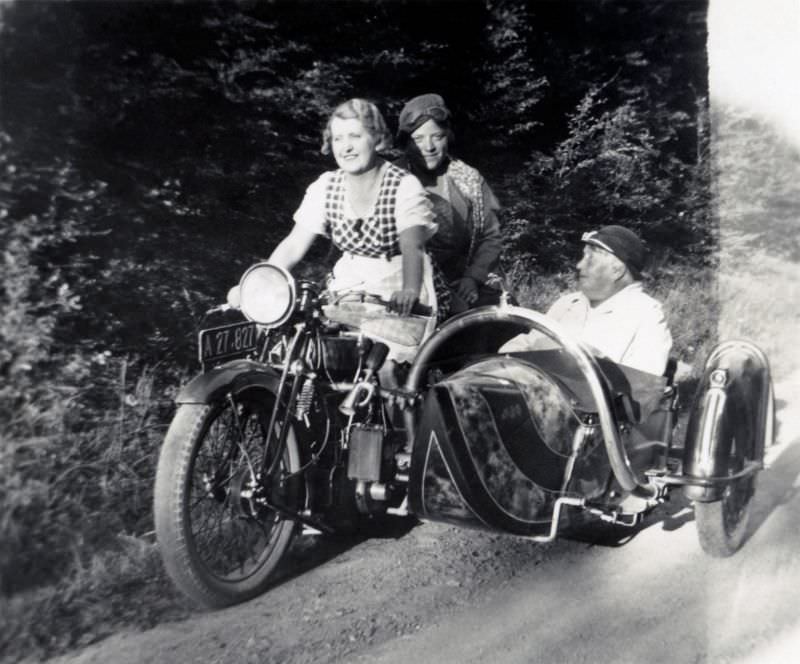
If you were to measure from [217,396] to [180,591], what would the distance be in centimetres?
57

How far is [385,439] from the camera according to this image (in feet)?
8.52

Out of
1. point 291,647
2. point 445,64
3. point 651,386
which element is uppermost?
point 445,64

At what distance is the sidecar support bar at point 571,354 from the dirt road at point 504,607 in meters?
0.36

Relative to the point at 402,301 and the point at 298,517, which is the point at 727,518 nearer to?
the point at 402,301

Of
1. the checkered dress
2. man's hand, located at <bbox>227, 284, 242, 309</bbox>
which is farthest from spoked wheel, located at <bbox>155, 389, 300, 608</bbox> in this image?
the checkered dress

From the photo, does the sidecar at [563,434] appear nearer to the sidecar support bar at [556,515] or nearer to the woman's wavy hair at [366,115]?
the sidecar support bar at [556,515]

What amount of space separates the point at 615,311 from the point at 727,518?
893 mm

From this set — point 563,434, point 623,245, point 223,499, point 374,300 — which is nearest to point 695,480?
point 563,434

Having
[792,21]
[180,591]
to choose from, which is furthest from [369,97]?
[180,591]

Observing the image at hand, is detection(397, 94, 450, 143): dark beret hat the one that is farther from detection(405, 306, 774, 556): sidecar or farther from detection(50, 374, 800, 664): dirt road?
detection(50, 374, 800, 664): dirt road

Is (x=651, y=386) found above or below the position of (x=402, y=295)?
below

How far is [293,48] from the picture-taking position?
3.29 m

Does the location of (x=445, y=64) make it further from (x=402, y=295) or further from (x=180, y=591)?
(x=180, y=591)

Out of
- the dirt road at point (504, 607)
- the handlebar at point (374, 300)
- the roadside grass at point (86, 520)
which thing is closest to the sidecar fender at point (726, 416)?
the dirt road at point (504, 607)
